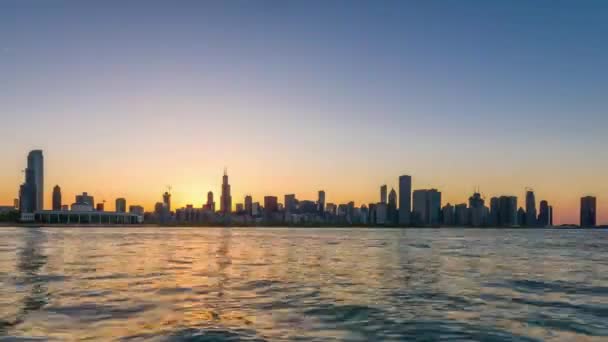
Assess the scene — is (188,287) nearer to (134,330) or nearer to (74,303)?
(74,303)

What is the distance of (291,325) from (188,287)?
1332 cm

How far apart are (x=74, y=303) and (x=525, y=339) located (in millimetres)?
20056

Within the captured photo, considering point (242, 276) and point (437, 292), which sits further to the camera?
point (242, 276)

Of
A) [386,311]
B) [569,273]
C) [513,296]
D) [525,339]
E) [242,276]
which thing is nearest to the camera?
[525,339]

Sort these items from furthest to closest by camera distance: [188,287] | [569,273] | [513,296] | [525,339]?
[569,273] < [188,287] < [513,296] < [525,339]

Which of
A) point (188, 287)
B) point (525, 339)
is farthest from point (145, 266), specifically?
point (525, 339)

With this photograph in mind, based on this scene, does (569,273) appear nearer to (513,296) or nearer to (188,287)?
(513,296)

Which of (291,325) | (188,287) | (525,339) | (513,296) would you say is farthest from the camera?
(188,287)

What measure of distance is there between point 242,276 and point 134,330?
65.4 feet

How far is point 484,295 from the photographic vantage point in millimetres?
29000

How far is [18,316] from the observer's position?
21094 millimetres

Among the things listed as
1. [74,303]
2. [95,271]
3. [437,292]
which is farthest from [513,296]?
[95,271]

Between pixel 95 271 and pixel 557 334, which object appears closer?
pixel 557 334

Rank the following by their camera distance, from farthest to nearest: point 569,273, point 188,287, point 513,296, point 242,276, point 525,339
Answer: point 569,273 → point 242,276 → point 188,287 → point 513,296 → point 525,339
